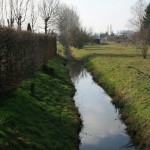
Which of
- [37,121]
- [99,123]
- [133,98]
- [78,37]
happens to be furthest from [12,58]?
[78,37]

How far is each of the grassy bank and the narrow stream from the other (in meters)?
0.83

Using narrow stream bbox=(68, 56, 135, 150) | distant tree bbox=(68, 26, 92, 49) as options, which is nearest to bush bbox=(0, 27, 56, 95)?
narrow stream bbox=(68, 56, 135, 150)

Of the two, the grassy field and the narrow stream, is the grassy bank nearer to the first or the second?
the narrow stream

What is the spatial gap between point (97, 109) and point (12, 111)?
869 cm

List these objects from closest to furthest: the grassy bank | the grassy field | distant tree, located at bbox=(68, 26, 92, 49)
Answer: the grassy bank < the grassy field < distant tree, located at bbox=(68, 26, 92, 49)

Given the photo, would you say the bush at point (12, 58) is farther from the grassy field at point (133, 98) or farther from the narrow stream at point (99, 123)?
the grassy field at point (133, 98)

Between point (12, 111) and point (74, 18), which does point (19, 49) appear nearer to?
point (12, 111)

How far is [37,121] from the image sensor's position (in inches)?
543

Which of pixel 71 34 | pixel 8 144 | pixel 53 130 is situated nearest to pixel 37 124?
pixel 53 130

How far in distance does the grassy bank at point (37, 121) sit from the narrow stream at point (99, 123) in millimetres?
831

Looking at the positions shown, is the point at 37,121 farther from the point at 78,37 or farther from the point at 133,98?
the point at 78,37

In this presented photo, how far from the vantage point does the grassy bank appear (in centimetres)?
1151

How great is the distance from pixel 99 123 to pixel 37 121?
5.27 metres

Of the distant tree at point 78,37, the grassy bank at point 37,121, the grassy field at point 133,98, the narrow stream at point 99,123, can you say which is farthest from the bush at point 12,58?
the distant tree at point 78,37
